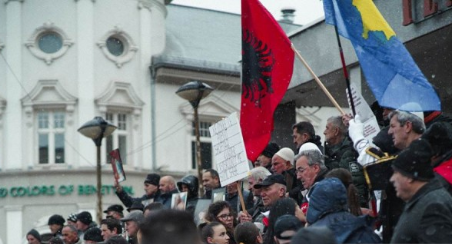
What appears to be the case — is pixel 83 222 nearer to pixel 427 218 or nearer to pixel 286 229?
pixel 286 229

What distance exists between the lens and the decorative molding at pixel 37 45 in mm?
35062

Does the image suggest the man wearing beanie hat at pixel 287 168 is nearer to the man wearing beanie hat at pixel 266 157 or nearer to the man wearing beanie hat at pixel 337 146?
the man wearing beanie hat at pixel 337 146

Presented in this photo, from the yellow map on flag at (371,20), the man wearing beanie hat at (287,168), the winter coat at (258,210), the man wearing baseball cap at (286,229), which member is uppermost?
the yellow map on flag at (371,20)

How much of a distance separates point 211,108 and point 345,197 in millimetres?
31007

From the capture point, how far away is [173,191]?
13.4 meters

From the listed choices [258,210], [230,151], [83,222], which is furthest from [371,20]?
[83,222]

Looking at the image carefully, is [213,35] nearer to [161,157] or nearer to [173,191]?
[161,157]

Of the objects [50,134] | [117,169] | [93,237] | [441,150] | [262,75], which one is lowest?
[93,237]

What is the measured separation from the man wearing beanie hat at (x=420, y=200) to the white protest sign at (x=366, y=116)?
2.47 m

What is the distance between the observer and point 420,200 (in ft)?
20.6

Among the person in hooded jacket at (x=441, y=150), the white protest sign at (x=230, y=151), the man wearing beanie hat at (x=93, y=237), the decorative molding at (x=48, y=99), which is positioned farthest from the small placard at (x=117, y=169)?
the decorative molding at (x=48, y=99)

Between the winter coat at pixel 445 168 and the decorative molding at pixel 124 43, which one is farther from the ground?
the decorative molding at pixel 124 43

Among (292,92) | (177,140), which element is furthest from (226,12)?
(292,92)

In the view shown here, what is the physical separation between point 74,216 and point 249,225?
6.71 metres
